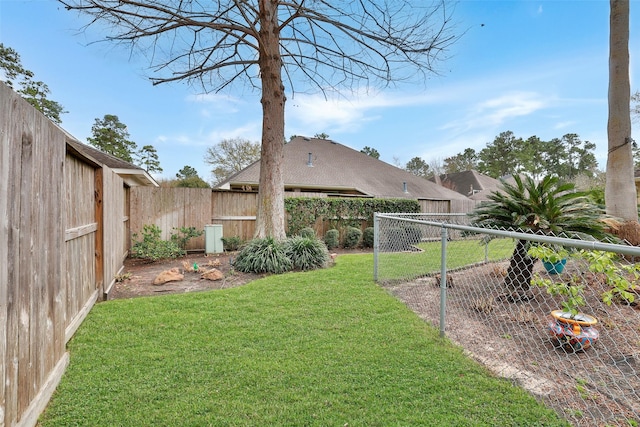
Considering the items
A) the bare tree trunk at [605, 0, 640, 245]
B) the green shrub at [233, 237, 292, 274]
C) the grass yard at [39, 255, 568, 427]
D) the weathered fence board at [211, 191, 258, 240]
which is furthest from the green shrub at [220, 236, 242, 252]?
the bare tree trunk at [605, 0, 640, 245]

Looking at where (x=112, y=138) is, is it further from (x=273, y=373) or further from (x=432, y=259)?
(x=273, y=373)

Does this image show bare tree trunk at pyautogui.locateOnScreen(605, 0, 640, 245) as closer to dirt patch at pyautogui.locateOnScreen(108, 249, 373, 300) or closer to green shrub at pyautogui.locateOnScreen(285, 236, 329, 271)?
green shrub at pyautogui.locateOnScreen(285, 236, 329, 271)

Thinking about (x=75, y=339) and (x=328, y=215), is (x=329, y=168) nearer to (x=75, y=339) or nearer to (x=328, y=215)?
(x=328, y=215)

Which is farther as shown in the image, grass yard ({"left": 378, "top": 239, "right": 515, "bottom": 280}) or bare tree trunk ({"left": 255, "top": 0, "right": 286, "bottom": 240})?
bare tree trunk ({"left": 255, "top": 0, "right": 286, "bottom": 240})

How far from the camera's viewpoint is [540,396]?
2.00m

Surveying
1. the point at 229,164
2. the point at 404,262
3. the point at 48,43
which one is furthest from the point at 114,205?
the point at 229,164

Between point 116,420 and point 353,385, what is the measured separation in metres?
1.53

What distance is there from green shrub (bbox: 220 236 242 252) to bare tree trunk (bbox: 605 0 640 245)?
7784mm

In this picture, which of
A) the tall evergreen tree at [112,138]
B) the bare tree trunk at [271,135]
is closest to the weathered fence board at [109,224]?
the bare tree trunk at [271,135]

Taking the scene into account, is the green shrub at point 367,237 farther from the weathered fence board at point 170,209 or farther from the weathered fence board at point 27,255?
the weathered fence board at point 27,255

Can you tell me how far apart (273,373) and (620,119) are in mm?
5874

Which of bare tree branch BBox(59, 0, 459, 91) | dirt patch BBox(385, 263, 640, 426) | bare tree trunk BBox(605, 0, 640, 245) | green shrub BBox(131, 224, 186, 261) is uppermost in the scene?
bare tree branch BBox(59, 0, 459, 91)

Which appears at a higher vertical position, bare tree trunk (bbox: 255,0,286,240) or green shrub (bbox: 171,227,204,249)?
bare tree trunk (bbox: 255,0,286,240)

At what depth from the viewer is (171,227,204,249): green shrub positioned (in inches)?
304
